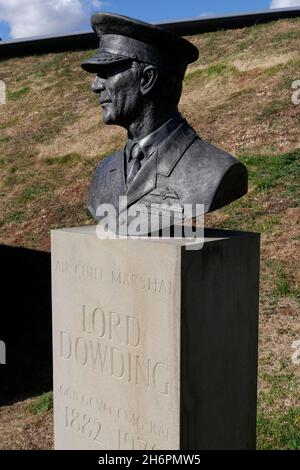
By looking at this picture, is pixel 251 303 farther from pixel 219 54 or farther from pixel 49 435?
pixel 219 54

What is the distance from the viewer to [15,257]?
9.01 metres

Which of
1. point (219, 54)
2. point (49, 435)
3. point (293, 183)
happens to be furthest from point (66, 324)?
point (219, 54)

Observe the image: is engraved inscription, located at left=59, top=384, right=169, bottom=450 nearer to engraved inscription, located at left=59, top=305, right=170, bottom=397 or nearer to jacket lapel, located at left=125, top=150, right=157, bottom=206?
engraved inscription, located at left=59, top=305, right=170, bottom=397

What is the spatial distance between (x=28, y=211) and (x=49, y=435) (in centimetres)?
547

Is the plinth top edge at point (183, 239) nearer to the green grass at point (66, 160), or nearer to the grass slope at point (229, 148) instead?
the grass slope at point (229, 148)

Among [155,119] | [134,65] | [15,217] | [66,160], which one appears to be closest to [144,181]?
[155,119]

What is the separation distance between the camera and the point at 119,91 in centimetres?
346

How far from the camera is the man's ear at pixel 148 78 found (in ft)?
11.1

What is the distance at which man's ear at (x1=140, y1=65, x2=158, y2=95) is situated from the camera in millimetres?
3395

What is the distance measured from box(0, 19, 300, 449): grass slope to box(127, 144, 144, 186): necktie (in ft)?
7.93

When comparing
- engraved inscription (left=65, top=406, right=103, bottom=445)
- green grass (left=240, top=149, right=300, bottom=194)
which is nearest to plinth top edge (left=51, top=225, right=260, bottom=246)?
engraved inscription (left=65, top=406, right=103, bottom=445)

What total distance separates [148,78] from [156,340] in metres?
1.55

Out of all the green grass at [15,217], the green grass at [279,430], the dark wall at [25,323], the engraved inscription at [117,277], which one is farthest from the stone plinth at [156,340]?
the green grass at [15,217]

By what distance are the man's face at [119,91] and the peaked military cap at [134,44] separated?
0.06m
